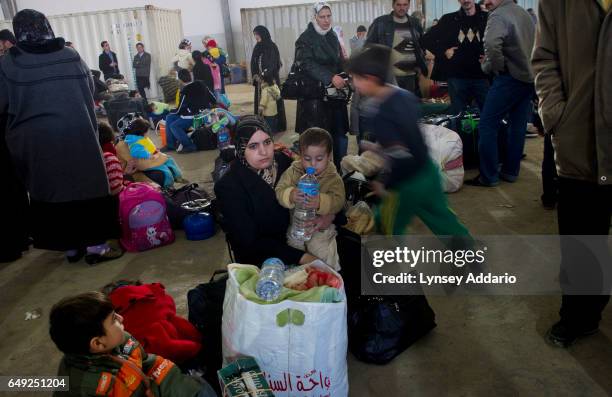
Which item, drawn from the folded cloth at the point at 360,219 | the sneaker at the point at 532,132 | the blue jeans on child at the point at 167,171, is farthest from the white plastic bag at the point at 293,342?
the sneaker at the point at 532,132

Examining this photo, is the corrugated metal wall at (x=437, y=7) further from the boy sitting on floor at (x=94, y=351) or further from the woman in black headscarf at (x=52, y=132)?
the boy sitting on floor at (x=94, y=351)

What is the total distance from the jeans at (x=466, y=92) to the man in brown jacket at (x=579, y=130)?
9.95 feet

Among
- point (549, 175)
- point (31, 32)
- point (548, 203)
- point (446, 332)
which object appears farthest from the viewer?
point (548, 203)

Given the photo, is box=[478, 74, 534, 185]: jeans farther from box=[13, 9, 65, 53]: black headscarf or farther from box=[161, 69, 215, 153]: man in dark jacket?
box=[161, 69, 215, 153]: man in dark jacket

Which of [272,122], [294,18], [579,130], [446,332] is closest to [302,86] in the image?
[446,332]

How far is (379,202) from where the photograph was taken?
2.89m

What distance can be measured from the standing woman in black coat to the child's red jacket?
8.66 feet

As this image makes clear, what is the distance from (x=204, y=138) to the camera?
743 cm

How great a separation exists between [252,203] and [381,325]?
833mm

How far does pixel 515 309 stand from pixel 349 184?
5.34 ft

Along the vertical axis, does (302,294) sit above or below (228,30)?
below

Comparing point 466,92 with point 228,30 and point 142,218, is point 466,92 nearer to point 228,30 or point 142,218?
point 142,218

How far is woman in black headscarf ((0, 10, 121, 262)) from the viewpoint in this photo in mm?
3064

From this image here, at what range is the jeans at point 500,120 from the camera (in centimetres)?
434
